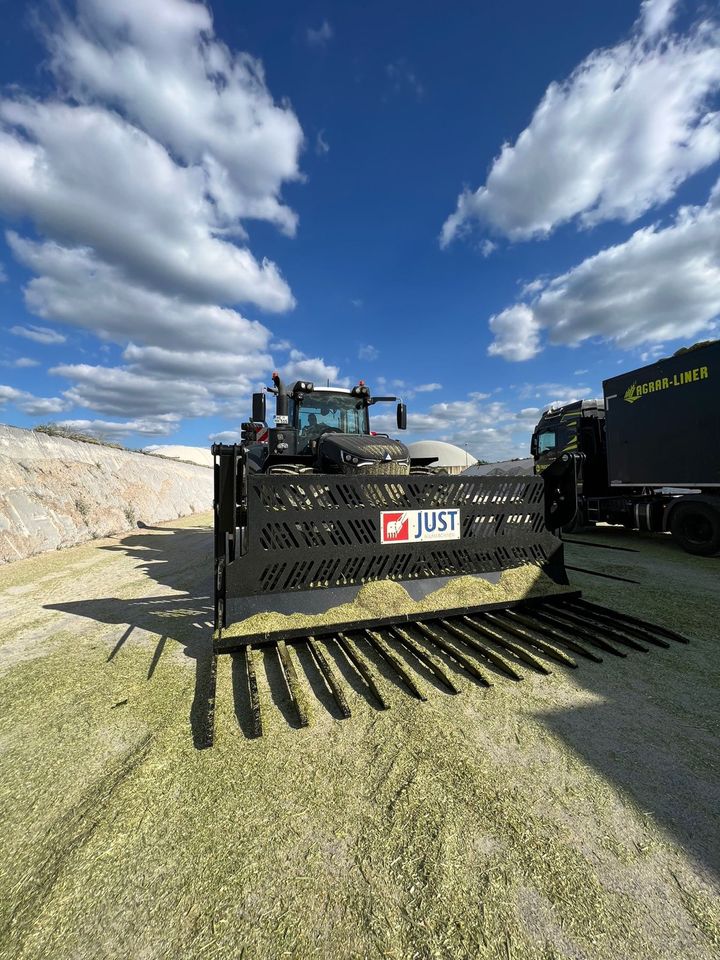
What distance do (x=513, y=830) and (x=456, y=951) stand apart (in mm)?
521

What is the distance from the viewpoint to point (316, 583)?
→ 11.0ft

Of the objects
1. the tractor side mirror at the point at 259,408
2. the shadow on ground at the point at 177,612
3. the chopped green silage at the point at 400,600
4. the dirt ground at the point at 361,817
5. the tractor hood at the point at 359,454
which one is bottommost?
the dirt ground at the point at 361,817

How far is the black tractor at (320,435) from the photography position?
207 inches

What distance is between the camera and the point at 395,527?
11.6 ft

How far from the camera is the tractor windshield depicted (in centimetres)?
704

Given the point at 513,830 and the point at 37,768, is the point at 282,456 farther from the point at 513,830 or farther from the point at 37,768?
the point at 513,830

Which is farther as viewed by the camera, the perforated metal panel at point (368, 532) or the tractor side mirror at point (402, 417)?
the tractor side mirror at point (402, 417)

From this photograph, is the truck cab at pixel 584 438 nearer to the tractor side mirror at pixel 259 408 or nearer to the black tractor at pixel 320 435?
the black tractor at pixel 320 435

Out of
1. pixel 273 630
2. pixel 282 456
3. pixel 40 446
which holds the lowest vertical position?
pixel 273 630

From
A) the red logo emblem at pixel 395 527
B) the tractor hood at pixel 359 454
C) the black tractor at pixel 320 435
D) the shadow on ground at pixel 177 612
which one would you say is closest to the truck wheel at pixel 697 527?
the black tractor at pixel 320 435

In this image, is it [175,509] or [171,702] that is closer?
[171,702]

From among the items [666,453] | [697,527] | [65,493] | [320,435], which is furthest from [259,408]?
[697,527]

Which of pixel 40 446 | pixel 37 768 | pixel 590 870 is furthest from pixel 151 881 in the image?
pixel 40 446

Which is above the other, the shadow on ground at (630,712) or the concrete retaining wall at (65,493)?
the concrete retaining wall at (65,493)
